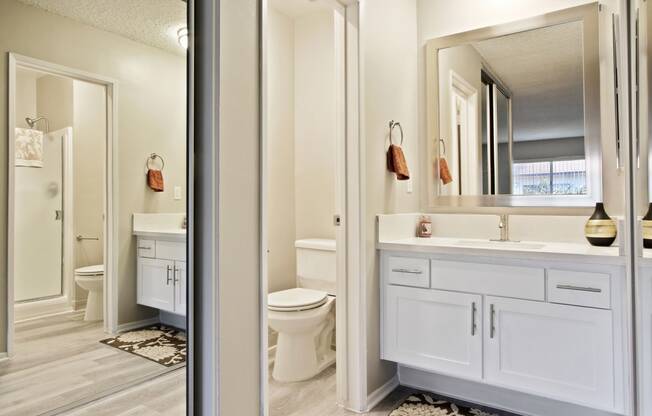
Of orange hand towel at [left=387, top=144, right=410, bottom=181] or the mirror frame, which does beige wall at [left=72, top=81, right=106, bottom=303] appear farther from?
the mirror frame

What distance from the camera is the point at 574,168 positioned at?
227 cm

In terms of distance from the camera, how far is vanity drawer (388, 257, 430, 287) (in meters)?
2.18

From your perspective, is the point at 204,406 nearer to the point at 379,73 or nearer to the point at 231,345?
the point at 231,345

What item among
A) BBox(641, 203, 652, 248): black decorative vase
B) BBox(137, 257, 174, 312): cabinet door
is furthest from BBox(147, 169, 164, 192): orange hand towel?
BBox(641, 203, 652, 248): black decorative vase

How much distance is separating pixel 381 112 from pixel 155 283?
58.5 inches

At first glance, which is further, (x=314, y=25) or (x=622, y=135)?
(x=314, y=25)

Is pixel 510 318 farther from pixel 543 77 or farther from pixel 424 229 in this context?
pixel 543 77

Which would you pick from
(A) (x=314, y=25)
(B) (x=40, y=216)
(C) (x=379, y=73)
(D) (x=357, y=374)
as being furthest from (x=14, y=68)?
(A) (x=314, y=25)

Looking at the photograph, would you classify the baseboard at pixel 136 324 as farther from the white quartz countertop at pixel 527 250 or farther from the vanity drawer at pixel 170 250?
the white quartz countertop at pixel 527 250

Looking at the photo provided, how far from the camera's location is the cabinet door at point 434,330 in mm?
2047

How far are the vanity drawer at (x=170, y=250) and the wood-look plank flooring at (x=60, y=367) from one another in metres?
0.28

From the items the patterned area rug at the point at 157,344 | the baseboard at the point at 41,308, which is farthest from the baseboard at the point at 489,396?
the baseboard at the point at 41,308

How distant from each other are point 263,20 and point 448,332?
5.37ft

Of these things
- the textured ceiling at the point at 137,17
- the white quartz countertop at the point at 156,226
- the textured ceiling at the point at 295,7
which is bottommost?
the white quartz countertop at the point at 156,226
